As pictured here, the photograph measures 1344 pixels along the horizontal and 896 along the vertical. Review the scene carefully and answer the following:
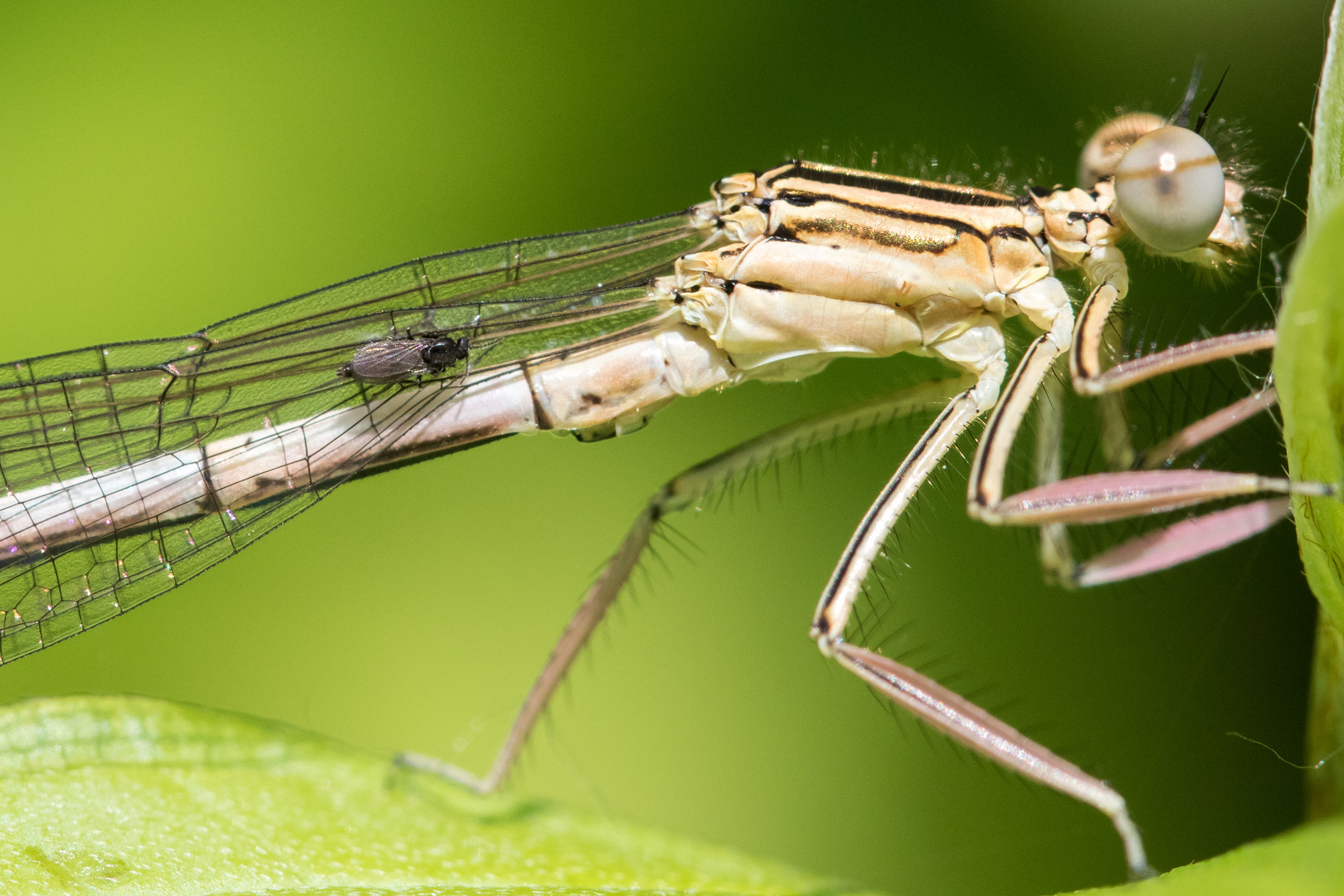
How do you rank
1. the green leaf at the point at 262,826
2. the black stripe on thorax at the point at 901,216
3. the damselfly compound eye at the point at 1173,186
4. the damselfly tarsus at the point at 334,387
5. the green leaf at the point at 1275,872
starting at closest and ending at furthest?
the green leaf at the point at 1275,872 → the green leaf at the point at 262,826 → the damselfly compound eye at the point at 1173,186 → the black stripe on thorax at the point at 901,216 → the damselfly tarsus at the point at 334,387

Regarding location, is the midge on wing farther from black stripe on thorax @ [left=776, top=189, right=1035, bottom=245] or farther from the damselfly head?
the damselfly head

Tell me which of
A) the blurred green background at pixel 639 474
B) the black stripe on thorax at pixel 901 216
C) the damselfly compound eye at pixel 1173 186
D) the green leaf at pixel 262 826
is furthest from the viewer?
the blurred green background at pixel 639 474

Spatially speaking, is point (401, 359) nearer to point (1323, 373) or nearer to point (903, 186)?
point (903, 186)

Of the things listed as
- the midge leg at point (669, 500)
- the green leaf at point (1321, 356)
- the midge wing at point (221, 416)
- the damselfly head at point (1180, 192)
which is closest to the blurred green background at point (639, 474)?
the midge leg at point (669, 500)

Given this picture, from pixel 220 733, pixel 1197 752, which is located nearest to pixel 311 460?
pixel 220 733

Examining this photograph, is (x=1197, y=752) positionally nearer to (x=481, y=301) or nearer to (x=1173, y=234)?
(x=1173, y=234)

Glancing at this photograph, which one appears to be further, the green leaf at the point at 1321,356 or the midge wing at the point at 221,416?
the midge wing at the point at 221,416

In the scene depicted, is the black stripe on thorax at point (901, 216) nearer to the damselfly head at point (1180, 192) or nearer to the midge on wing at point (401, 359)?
the damselfly head at point (1180, 192)
